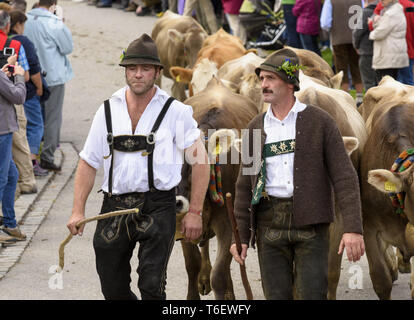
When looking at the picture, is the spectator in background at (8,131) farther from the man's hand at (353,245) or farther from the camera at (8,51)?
the man's hand at (353,245)

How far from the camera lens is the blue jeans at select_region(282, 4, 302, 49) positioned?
1644 cm

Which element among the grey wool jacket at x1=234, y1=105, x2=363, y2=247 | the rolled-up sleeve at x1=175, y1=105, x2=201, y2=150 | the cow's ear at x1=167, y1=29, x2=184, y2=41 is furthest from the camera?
the cow's ear at x1=167, y1=29, x2=184, y2=41

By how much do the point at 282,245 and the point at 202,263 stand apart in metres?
3.09

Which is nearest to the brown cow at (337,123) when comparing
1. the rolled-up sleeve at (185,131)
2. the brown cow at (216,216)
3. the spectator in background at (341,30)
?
the brown cow at (216,216)

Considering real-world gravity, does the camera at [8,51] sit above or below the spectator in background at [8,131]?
above

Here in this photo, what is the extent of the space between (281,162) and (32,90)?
6.15 meters

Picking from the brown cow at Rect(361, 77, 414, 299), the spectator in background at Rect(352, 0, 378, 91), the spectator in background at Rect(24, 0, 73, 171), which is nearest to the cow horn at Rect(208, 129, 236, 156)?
the brown cow at Rect(361, 77, 414, 299)

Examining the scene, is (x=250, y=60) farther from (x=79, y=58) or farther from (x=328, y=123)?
(x=79, y=58)

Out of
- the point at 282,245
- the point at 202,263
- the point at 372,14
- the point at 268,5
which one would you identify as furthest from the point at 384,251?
the point at 268,5

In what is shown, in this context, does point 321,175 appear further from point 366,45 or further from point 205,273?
point 366,45

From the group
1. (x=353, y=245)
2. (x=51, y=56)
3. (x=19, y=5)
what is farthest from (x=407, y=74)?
(x=353, y=245)

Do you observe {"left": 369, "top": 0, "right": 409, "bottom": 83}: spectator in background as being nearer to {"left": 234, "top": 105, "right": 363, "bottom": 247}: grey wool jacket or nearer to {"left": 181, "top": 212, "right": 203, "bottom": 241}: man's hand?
{"left": 234, "top": 105, "right": 363, "bottom": 247}: grey wool jacket

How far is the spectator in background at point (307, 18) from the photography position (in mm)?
15898

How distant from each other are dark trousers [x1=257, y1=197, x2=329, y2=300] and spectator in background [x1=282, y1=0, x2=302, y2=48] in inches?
431
